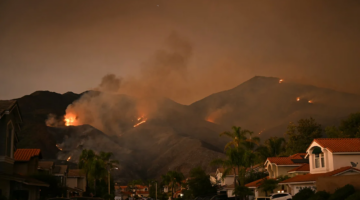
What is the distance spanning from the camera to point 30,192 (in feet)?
129

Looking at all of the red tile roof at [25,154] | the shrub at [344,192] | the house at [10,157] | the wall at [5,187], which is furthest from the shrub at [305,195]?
the red tile roof at [25,154]

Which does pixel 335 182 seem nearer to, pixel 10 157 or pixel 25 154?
pixel 10 157

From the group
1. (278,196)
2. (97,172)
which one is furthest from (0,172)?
(97,172)

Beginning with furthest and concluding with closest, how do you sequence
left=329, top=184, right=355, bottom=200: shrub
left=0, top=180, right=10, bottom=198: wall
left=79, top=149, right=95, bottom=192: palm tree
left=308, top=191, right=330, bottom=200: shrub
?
1. left=79, top=149, right=95, bottom=192: palm tree
2. left=308, top=191, right=330, bottom=200: shrub
3. left=0, top=180, right=10, bottom=198: wall
4. left=329, top=184, right=355, bottom=200: shrub

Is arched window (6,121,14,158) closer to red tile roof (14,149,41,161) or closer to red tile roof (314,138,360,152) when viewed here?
red tile roof (14,149,41,161)

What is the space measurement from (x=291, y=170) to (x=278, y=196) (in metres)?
12.3

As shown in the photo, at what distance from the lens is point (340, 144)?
157ft

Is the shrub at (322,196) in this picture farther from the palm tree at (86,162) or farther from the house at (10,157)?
the palm tree at (86,162)

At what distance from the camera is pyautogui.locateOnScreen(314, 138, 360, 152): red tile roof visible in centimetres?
4644

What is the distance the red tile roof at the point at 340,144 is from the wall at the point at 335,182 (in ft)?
33.6

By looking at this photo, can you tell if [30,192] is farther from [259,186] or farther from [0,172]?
[259,186]

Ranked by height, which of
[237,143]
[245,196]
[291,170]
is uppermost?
[237,143]

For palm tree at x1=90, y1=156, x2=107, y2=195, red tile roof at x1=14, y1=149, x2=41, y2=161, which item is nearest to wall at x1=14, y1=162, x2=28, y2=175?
red tile roof at x1=14, y1=149, x2=41, y2=161

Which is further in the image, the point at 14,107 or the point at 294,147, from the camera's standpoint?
the point at 294,147
